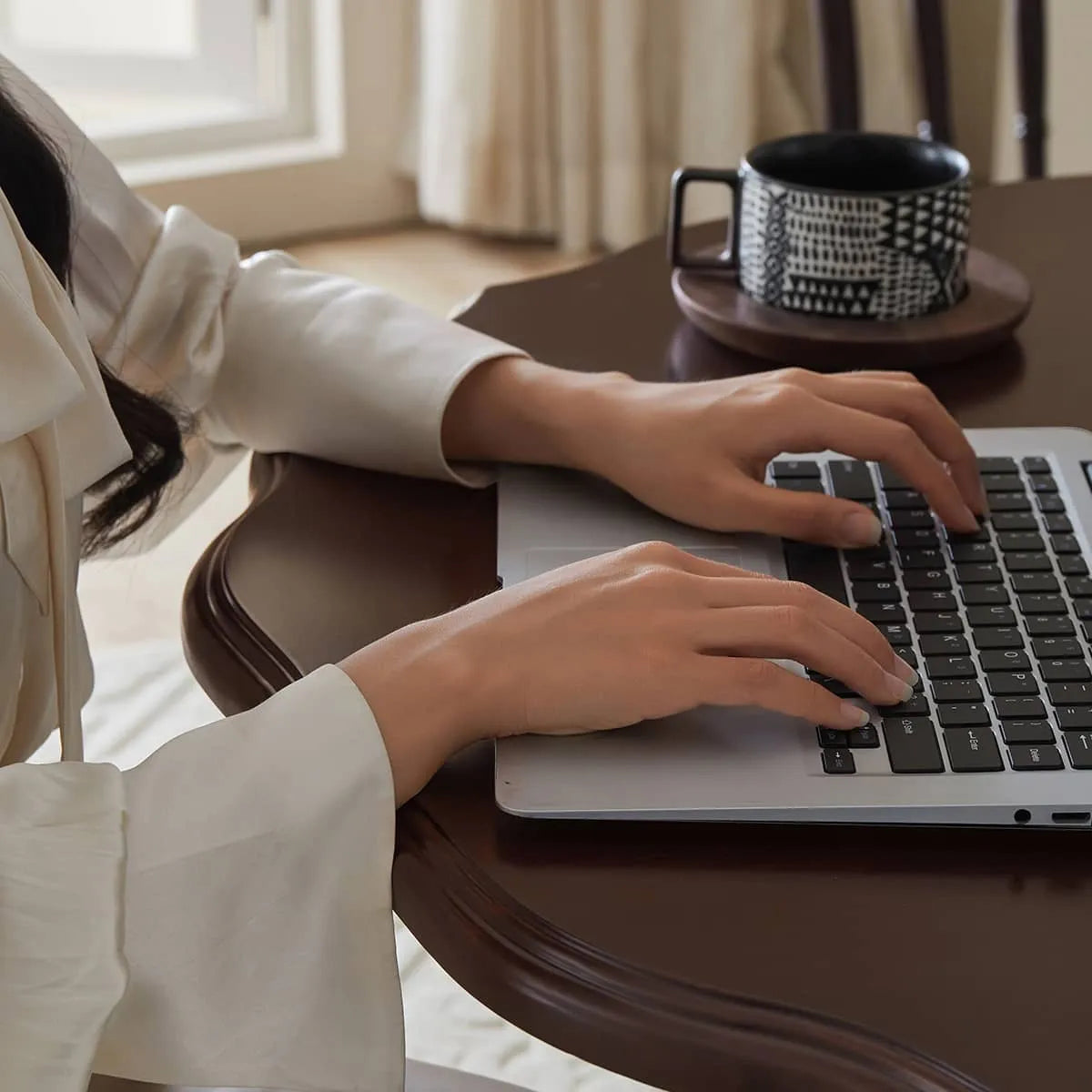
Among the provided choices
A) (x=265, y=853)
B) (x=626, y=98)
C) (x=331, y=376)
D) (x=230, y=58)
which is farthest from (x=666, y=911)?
(x=230, y=58)

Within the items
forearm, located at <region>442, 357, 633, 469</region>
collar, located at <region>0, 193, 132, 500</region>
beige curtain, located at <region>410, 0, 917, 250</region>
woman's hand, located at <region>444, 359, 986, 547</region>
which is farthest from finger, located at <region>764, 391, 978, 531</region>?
beige curtain, located at <region>410, 0, 917, 250</region>

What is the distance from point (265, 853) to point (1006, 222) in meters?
0.81

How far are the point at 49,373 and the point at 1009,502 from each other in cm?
44

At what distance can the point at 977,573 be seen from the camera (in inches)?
27.0

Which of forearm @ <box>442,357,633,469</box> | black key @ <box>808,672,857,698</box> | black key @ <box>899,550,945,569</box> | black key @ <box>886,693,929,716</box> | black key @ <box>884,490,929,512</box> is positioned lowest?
black key @ <box>886,693,929,716</box>

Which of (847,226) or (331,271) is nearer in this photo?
(847,226)

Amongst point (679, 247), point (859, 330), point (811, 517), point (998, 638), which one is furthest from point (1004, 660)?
point (679, 247)

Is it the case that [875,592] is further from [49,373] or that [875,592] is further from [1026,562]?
[49,373]

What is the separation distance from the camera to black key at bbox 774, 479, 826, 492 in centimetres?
76

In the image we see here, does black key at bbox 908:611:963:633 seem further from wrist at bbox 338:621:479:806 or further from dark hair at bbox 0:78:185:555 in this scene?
dark hair at bbox 0:78:185:555

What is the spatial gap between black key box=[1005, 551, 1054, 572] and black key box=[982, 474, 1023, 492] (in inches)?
2.6

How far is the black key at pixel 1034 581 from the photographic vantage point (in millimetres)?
671

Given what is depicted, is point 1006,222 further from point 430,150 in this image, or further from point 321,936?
point 430,150

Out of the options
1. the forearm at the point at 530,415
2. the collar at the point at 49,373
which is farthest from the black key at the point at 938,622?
the collar at the point at 49,373
